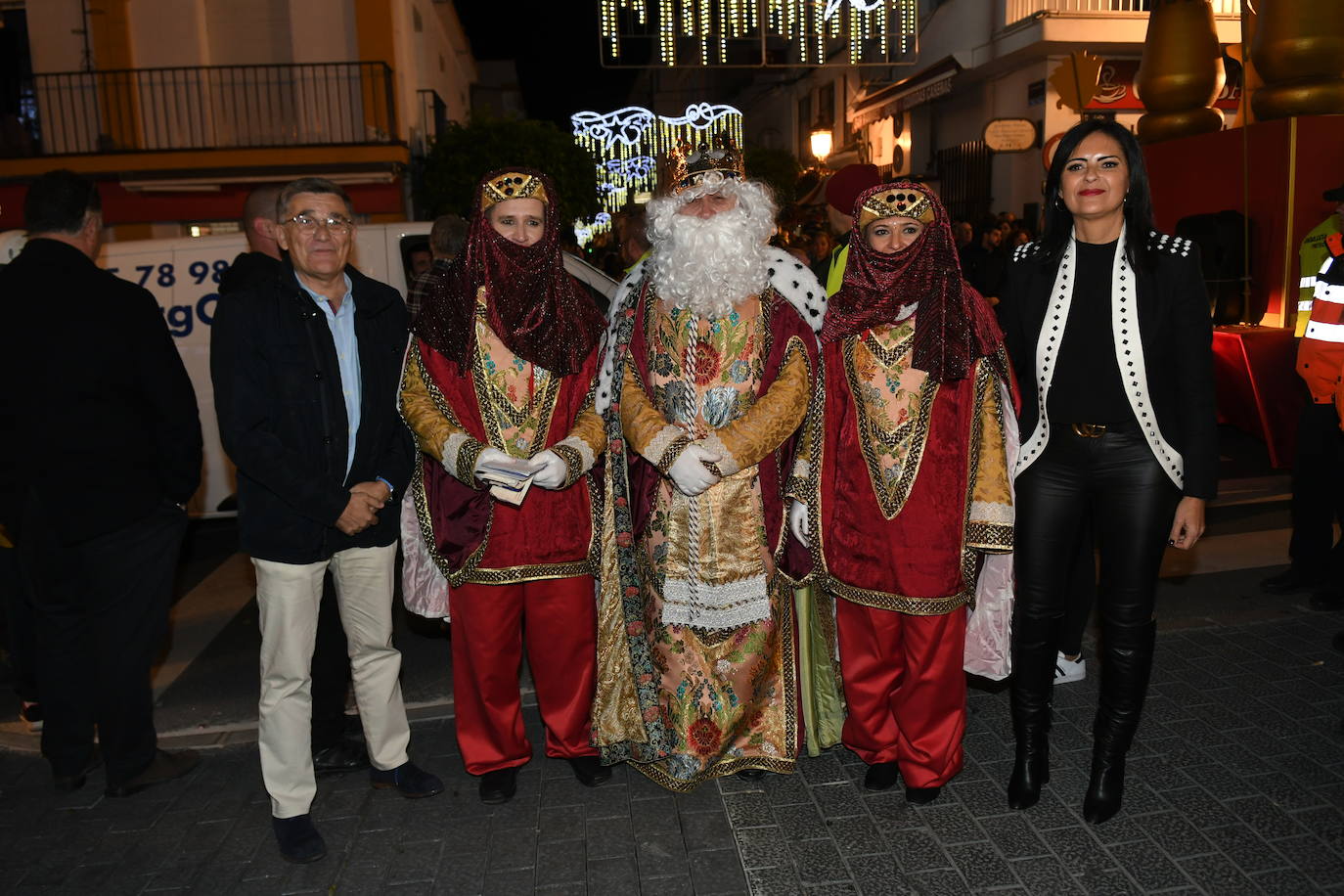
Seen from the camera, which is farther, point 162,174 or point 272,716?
point 162,174

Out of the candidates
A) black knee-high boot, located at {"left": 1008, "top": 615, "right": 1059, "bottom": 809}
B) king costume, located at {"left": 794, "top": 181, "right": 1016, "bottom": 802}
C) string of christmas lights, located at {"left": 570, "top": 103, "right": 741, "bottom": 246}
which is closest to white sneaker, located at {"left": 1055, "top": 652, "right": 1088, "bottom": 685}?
black knee-high boot, located at {"left": 1008, "top": 615, "right": 1059, "bottom": 809}

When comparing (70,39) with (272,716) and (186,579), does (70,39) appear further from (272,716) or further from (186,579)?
(272,716)

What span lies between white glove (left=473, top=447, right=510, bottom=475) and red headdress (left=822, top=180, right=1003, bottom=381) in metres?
1.22

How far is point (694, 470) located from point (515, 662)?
3.16ft

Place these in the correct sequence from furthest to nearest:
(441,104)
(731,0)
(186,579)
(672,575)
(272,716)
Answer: (441,104) < (731,0) < (186,579) < (672,575) < (272,716)

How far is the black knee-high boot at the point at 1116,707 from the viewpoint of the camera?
3117 mm

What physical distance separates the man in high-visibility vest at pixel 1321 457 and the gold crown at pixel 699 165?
10.5 ft

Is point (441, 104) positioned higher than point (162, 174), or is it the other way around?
point (441, 104)

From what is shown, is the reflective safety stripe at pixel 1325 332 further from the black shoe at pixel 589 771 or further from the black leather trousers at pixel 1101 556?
the black shoe at pixel 589 771

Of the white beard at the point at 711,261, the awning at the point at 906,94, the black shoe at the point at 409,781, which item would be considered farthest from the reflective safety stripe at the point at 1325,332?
the awning at the point at 906,94

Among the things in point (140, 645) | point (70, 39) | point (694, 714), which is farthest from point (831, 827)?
point (70, 39)

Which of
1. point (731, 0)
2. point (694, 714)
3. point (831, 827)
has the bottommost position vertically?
point (831, 827)

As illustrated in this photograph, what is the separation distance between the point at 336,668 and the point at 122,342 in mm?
1369

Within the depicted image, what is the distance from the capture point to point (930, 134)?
2020 centimetres
